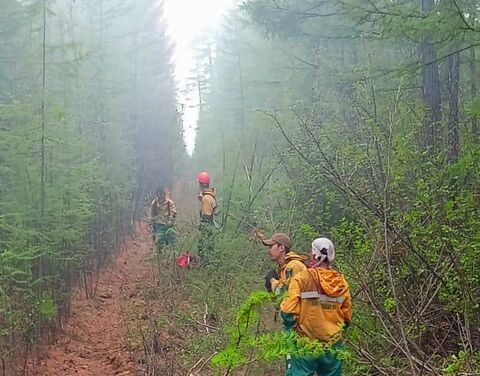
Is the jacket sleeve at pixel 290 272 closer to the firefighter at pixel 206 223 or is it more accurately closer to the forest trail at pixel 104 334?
the forest trail at pixel 104 334

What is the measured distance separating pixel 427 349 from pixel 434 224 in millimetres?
1374

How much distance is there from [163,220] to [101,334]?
3388mm

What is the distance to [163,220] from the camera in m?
12.5

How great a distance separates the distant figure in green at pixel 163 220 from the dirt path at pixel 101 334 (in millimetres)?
885

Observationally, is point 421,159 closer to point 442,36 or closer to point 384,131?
point 384,131

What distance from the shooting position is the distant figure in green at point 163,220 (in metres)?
12.3

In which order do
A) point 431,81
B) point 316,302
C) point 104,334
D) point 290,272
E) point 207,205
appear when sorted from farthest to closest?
point 207,205, point 431,81, point 104,334, point 290,272, point 316,302

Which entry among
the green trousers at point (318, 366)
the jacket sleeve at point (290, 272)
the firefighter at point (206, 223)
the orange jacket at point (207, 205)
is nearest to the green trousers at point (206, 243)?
the firefighter at point (206, 223)

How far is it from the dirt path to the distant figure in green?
89 cm

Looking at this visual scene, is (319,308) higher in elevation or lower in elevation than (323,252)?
lower

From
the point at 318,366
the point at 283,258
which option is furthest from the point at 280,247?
the point at 318,366

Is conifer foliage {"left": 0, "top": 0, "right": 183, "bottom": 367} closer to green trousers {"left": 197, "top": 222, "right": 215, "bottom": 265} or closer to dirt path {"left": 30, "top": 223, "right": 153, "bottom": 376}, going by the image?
dirt path {"left": 30, "top": 223, "right": 153, "bottom": 376}

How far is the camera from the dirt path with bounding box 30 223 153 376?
313 inches

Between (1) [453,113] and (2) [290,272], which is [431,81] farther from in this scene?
(2) [290,272]
